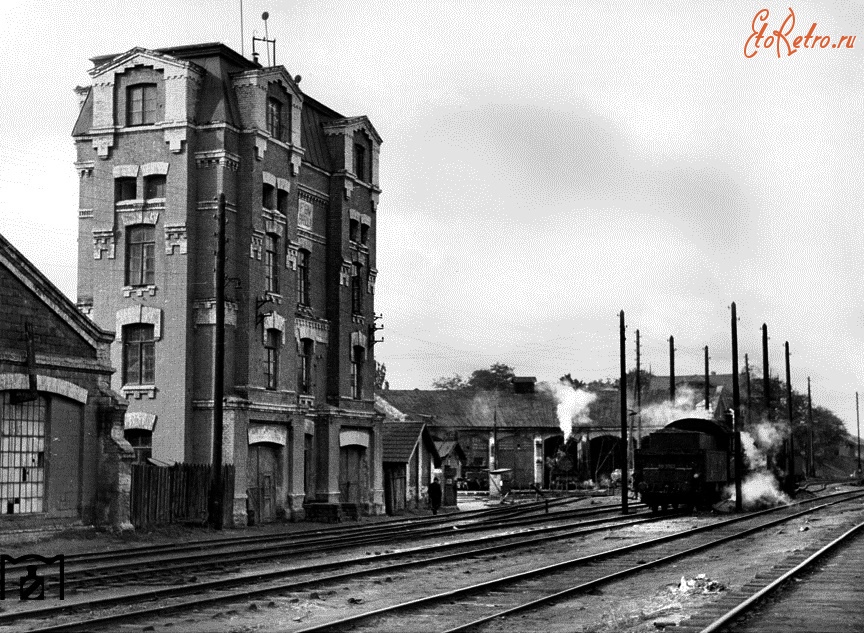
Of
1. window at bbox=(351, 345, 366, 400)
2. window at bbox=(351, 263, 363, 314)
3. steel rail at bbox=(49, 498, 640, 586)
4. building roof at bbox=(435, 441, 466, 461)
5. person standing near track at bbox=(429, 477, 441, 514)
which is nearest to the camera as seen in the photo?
steel rail at bbox=(49, 498, 640, 586)

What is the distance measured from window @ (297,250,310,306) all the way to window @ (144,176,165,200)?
19.6 ft

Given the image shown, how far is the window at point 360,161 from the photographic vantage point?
1769 inches

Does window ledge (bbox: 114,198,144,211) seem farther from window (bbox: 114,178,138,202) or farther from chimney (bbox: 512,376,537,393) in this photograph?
chimney (bbox: 512,376,537,393)

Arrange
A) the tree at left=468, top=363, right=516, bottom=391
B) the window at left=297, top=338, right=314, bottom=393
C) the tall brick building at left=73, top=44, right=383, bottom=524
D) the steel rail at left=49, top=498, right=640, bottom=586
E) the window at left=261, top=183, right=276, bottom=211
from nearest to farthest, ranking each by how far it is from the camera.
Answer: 1. the steel rail at left=49, top=498, right=640, bottom=586
2. the tall brick building at left=73, top=44, right=383, bottom=524
3. the window at left=261, top=183, right=276, bottom=211
4. the window at left=297, top=338, right=314, bottom=393
5. the tree at left=468, top=363, right=516, bottom=391

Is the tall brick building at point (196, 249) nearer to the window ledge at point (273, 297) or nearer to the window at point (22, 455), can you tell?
the window ledge at point (273, 297)

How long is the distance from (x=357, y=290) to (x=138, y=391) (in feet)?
36.8

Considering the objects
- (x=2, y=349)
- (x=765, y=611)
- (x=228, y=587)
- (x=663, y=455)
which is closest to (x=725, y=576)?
(x=765, y=611)

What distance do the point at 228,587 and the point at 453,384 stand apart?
123933 millimetres

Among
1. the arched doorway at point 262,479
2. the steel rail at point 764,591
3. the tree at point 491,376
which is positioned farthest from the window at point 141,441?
the tree at point 491,376

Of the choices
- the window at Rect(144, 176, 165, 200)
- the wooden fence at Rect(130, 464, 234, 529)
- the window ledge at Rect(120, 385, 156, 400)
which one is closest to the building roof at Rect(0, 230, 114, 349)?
the wooden fence at Rect(130, 464, 234, 529)

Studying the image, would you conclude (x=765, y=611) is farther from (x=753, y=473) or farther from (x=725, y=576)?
(x=753, y=473)

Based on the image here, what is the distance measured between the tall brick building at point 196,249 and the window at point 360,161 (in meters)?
4.81

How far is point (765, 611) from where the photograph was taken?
15594 mm

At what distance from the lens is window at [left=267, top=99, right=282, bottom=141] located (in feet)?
126
